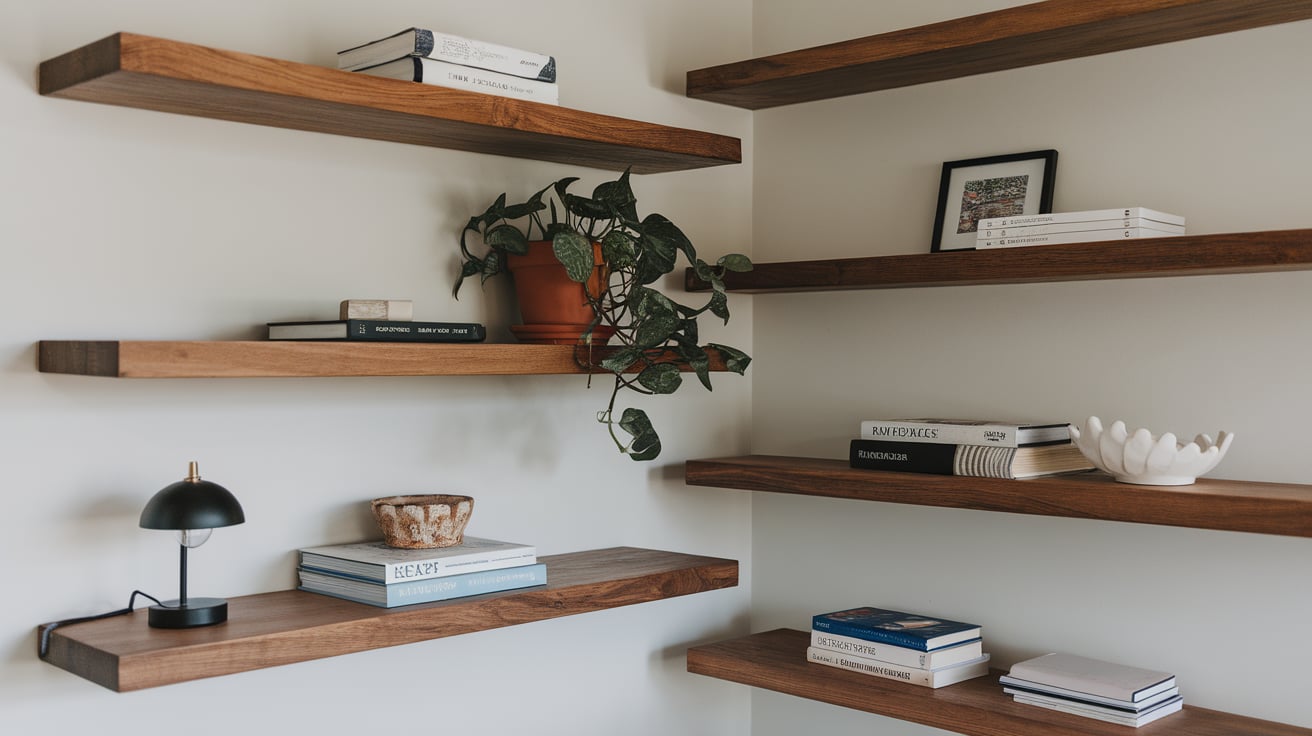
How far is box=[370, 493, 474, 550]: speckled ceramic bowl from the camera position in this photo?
1.85 m

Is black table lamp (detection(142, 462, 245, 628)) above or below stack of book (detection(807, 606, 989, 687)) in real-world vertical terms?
above

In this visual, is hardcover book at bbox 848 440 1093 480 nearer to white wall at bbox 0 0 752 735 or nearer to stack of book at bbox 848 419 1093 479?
stack of book at bbox 848 419 1093 479

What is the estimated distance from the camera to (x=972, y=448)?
1.99 metres

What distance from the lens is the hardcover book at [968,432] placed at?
195cm

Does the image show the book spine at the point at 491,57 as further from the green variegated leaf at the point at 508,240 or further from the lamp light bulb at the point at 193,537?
the lamp light bulb at the point at 193,537

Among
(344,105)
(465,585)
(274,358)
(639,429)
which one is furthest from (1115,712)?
(344,105)

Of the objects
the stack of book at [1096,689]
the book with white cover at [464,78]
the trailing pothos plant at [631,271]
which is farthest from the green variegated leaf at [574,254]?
the stack of book at [1096,689]

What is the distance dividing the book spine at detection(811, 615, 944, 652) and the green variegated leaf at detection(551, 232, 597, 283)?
32.2 inches

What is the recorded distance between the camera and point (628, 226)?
6.58 ft

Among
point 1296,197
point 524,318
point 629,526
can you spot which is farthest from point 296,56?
point 1296,197

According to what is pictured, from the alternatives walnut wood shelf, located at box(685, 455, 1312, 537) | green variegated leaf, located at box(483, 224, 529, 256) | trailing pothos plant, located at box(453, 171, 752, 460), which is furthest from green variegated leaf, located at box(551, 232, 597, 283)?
walnut wood shelf, located at box(685, 455, 1312, 537)

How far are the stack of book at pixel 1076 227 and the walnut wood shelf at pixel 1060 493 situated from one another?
39 cm

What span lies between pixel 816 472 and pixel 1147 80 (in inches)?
34.8

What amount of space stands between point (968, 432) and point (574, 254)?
731 mm
